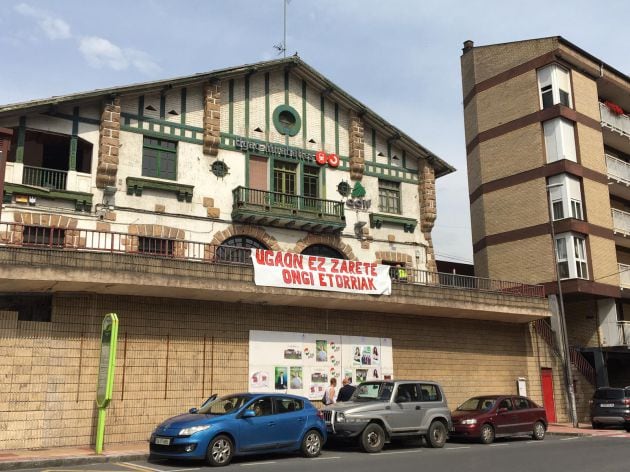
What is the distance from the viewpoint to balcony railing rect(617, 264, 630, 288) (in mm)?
32438

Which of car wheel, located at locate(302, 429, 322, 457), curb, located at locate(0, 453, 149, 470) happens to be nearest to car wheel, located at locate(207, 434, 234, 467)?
car wheel, located at locate(302, 429, 322, 457)

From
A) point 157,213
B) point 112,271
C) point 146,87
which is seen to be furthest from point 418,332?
point 146,87

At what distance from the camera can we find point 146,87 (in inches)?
912

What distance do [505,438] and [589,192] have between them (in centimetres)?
1626

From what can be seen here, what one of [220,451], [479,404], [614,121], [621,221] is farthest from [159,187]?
[614,121]

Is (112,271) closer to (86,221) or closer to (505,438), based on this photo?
(86,221)

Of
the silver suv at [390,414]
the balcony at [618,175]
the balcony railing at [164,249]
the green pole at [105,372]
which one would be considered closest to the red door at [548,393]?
the balcony railing at [164,249]

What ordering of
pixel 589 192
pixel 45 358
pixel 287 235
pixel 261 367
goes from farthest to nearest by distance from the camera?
pixel 589 192
pixel 287 235
pixel 261 367
pixel 45 358

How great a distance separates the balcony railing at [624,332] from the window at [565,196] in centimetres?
537

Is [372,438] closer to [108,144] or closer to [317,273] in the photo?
[317,273]

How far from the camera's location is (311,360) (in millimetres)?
20594

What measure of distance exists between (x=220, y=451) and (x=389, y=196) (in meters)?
17.4

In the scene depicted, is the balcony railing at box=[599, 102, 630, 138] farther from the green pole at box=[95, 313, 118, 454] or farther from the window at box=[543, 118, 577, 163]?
the green pole at box=[95, 313, 118, 454]

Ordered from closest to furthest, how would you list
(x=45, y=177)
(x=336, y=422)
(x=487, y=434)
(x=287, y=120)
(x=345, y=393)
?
(x=336, y=422)
(x=487, y=434)
(x=345, y=393)
(x=45, y=177)
(x=287, y=120)
